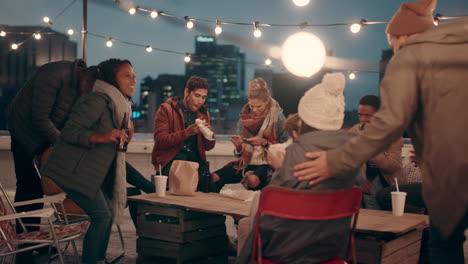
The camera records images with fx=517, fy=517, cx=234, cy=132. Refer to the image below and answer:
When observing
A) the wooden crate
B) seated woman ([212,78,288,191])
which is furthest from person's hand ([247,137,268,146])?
the wooden crate

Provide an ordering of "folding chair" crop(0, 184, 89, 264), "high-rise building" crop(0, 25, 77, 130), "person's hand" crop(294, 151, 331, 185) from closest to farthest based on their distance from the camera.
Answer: "person's hand" crop(294, 151, 331, 185) → "folding chair" crop(0, 184, 89, 264) → "high-rise building" crop(0, 25, 77, 130)

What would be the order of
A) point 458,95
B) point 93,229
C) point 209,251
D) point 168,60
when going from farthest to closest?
point 168,60 → point 209,251 → point 93,229 → point 458,95

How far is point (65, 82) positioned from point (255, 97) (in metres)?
1.66

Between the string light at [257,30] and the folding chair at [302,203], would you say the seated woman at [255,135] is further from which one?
the folding chair at [302,203]

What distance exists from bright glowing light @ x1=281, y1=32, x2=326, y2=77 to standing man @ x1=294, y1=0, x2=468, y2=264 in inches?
142

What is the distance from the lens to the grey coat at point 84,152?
134 inches

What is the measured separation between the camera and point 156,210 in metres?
3.75

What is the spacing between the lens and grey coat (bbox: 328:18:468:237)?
2014 mm

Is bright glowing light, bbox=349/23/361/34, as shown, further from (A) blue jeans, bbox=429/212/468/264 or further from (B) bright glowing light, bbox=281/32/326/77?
(A) blue jeans, bbox=429/212/468/264

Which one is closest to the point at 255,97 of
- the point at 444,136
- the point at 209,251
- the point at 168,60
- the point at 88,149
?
the point at 209,251

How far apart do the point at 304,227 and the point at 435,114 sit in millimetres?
769

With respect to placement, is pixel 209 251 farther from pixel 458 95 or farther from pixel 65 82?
pixel 458 95

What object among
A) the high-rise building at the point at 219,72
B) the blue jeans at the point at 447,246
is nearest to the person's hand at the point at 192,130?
the blue jeans at the point at 447,246

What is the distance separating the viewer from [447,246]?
6.92 ft
